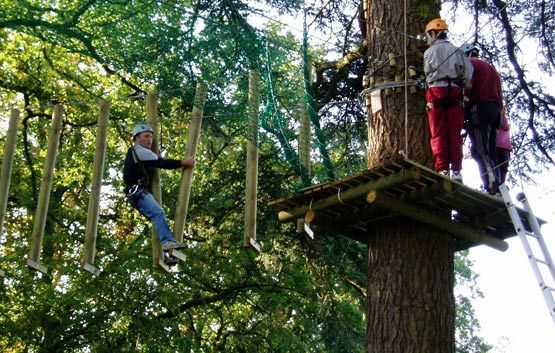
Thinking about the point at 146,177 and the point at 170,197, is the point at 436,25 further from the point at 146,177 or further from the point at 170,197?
the point at 170,197

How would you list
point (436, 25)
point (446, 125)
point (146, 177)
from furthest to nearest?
point (146, 177) → point (436, 25) → point (446, 125)

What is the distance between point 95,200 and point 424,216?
8.30 feet

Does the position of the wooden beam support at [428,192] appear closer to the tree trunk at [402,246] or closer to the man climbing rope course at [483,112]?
the tree trunk at [402,246]

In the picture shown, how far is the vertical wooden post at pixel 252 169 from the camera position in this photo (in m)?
5.80

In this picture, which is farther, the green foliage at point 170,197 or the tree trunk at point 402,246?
the green foliage at point 170,197

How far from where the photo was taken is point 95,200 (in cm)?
610

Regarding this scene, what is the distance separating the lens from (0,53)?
15.0 m

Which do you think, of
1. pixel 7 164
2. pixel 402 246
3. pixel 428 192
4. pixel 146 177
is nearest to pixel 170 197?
pixel 7 164

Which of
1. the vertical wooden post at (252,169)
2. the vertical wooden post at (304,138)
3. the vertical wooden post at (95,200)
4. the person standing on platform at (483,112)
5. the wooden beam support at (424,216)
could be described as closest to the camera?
the wooden beam support at (424,216)

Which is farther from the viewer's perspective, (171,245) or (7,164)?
(7,164)

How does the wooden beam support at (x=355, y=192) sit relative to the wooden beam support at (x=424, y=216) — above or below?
above

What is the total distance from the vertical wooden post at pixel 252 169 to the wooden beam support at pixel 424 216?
1178 mm

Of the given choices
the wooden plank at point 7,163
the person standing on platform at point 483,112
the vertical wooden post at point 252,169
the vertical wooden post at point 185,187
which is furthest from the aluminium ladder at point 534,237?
the wooden plank at point 7,163

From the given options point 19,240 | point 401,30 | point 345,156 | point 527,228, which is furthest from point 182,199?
point 19,240
